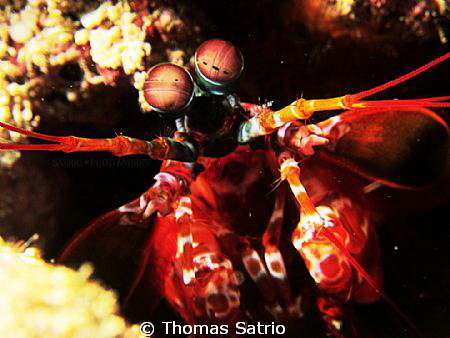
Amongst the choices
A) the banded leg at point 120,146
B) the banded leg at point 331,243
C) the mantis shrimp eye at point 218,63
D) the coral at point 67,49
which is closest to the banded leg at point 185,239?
the banded leg at point 120,146

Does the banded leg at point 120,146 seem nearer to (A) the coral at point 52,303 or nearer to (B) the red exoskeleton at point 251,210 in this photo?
(B) the red exoskeleton at point 251,210

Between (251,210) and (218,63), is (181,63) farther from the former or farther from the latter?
(251,210)

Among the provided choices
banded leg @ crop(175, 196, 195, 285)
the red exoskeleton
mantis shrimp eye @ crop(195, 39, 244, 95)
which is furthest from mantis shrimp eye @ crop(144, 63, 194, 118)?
banded leg @ crop(175, 196, 195, 285)

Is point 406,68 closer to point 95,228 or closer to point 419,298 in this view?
point 419,298

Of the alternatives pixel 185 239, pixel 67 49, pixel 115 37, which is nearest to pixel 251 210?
pixel 185 239

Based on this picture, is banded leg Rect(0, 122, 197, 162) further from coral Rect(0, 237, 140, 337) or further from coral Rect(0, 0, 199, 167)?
coral Rect(0, 0, 199, 167)

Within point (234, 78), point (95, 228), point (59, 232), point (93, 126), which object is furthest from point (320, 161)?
point (59, 232)

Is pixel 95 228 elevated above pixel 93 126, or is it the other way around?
pixel 93 126
